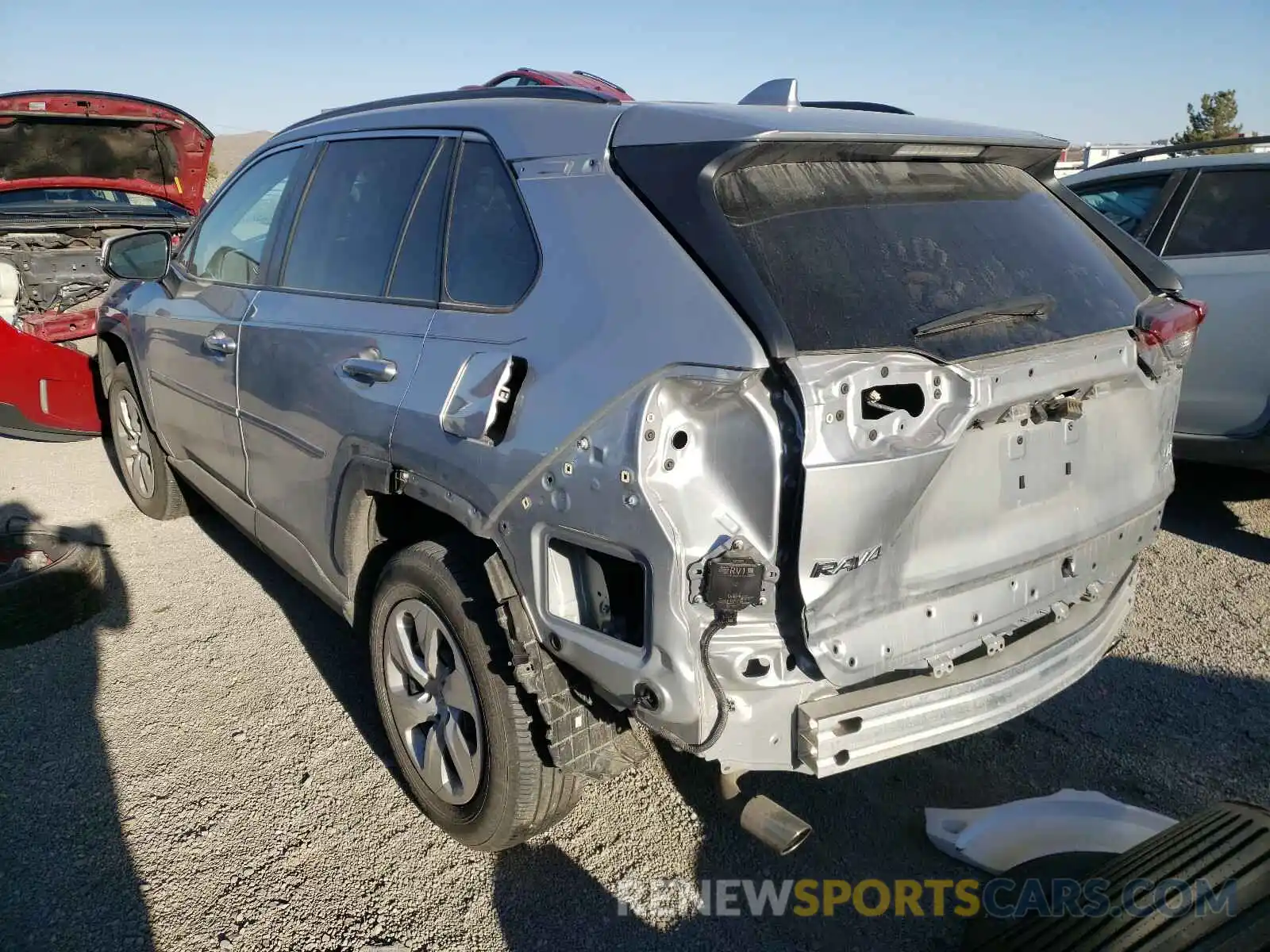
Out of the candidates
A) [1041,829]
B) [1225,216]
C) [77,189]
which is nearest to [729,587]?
[1041,829]

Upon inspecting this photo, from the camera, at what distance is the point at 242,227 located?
380 centimetres

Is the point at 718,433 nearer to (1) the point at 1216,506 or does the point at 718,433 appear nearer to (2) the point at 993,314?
(2) the point at 993,314

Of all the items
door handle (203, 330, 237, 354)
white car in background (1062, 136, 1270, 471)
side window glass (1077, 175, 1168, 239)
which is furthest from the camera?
side window glass (1077, 175, 1168, 239)

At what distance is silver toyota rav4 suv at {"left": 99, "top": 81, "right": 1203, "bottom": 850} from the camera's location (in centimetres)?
182

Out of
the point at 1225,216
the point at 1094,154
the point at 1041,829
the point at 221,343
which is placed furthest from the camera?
the point at 1094,154

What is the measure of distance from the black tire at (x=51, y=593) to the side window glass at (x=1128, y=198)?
5247mm

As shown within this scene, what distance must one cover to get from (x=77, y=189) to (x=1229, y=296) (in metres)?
9.04

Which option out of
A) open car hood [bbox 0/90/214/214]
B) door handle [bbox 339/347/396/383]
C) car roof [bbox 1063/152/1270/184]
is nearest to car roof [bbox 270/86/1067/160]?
door handle [bbox 339/347/396/383]

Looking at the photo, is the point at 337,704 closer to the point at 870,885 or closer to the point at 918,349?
the point at 870,885

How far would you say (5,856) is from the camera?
257 centimetres

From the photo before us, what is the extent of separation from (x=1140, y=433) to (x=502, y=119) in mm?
1939

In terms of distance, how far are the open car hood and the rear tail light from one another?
25.3 feet

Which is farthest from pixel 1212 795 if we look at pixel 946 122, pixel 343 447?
pixel 343 447

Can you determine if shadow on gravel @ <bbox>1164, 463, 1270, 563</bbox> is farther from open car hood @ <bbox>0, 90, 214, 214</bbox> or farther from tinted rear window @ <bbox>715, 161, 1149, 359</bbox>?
open car hood @ <bbox>0, 90, 214, 214</bbox>
